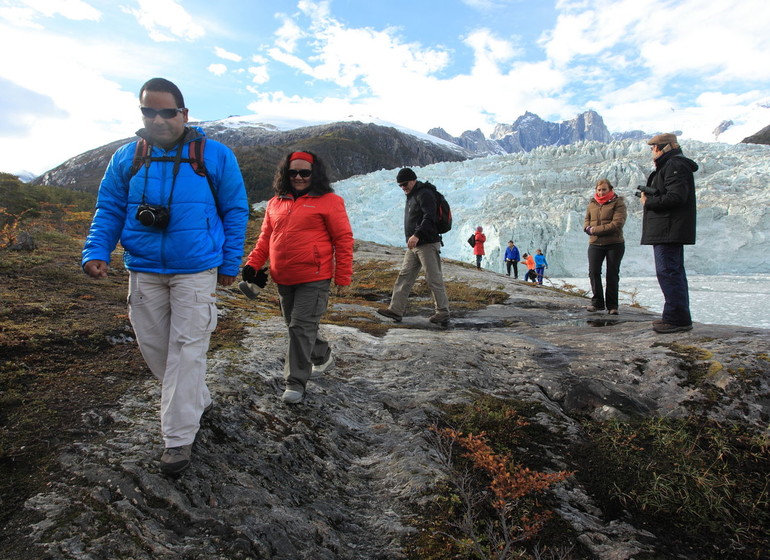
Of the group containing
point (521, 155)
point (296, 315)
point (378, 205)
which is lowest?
point (296, 315)

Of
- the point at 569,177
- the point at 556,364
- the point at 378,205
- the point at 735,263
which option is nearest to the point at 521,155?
the point at 569,177

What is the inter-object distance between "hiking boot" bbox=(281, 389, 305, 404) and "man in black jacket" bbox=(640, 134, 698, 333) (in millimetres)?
4107

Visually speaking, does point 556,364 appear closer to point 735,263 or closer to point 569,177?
point 735,263

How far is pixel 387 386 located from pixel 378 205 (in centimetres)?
3390

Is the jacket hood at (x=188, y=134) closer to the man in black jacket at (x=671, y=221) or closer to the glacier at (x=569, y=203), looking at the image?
the man in black jacket at (x=671, y=221)

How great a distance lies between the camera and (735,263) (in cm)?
2338

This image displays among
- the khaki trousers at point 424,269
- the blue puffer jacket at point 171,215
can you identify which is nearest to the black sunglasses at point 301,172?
the blue puffer jacket at point 171,215

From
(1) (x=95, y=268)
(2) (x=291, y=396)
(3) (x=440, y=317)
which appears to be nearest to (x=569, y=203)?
(3) (x=440, y=317)

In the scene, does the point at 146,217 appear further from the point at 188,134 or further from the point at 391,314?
the point at 391,314

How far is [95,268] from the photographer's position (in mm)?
2625

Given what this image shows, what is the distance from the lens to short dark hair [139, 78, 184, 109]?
2.62 m

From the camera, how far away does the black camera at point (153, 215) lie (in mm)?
2514

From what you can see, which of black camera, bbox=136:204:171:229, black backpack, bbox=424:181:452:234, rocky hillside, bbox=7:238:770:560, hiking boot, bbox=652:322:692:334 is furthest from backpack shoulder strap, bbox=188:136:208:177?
hiking boot, bbox=652:322:692:334

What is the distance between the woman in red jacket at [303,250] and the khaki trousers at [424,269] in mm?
2947
